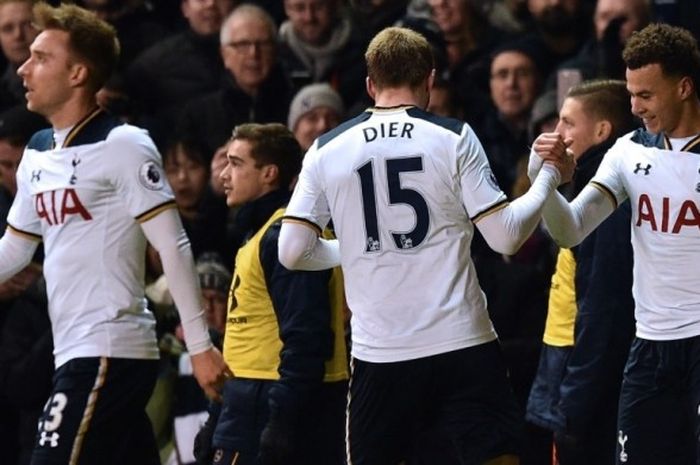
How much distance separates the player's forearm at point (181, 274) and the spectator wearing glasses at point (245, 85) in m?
3.49

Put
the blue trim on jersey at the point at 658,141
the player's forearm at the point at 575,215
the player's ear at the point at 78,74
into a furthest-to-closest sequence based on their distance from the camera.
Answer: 1. the player's ear at the point at 78,74
2. the blue trim on jersey at the point at 658,141
3. the player's forearm at the point at 575,215

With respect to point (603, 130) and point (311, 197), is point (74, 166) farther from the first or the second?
point (603, 130)

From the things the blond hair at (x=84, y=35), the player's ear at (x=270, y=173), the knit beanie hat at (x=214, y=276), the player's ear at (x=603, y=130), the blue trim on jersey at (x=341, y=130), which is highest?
the blond hair at (x=84, y=35)

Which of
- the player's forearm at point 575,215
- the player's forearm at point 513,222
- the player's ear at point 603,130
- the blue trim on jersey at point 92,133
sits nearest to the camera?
the player's forearm at point 513,222

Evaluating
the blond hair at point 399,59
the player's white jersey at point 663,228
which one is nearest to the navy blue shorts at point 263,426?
the player's white jersey at point 663,228

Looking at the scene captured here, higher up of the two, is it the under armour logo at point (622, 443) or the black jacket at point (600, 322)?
the black jacket at point (600, 322)

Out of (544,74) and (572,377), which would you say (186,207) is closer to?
(544,74)

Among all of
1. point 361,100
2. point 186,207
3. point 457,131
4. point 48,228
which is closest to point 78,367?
point 48,228

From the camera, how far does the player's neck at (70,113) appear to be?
7520mm

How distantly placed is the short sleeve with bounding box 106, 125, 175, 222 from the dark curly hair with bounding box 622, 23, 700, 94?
1974 millimetres

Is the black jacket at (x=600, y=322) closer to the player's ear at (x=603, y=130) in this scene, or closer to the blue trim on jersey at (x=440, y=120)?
the player's ear at (x=603, y=130)

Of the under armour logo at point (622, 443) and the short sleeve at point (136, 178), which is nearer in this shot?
the under armour logo at point (622, 443)

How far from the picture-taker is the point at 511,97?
420 inches

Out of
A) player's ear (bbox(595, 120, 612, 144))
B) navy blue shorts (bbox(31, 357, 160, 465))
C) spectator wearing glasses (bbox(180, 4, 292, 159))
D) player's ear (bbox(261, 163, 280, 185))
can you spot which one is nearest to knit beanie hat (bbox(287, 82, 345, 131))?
spectator wearing glasses (bbox(180, 4, 292, 159))
